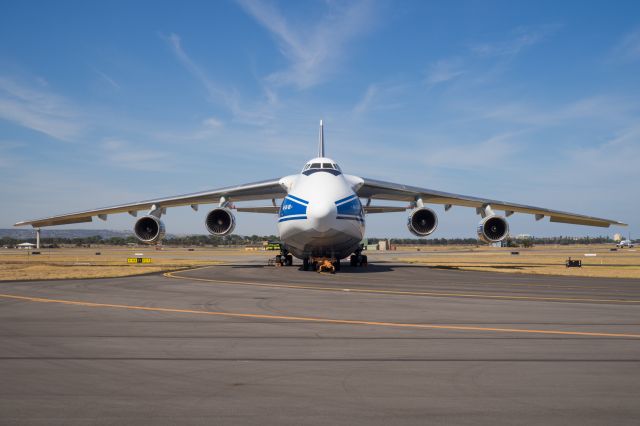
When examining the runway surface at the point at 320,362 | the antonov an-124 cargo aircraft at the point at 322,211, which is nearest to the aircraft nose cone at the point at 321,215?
the antonov an-124 cargo aircraft at the point at 322,211

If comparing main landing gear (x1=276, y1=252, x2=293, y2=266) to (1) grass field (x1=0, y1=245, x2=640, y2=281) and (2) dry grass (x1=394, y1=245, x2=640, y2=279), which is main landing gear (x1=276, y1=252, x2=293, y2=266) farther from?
(2) dry grass (x1=394, y1=245, x2=640, y2=279)

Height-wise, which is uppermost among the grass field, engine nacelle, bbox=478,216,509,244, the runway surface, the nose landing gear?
engine nacelle, bbox=478,216,509,244

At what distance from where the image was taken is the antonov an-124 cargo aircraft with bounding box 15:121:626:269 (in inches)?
849

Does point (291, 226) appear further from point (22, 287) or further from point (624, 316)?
point (624, 316)

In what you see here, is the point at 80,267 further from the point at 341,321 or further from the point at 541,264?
the point at 541,264

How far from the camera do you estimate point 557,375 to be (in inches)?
216

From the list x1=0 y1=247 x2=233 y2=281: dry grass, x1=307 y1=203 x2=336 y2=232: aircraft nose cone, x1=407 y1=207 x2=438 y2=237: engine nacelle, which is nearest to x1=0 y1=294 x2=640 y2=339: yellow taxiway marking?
x1=307 y1=203 x2=336 y2=232: aircraft nose cone

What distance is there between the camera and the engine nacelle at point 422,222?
26062 mm

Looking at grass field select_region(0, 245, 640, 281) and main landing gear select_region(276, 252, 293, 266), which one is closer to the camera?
grass field select_region(0, 245, 640, 281)

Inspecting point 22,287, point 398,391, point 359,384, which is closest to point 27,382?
point 359,384

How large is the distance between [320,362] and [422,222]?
68.3 feet

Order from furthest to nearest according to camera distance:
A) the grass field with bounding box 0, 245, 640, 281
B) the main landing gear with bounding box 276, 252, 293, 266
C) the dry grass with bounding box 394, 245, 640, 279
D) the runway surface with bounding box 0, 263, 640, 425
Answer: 1. the main landing gear with bounding box 276, 252, 293, 266
2. the dry grass with bounding box 394, 245, 640, 279
3. the grass field with bounding box 0, 245, 640, 281
4. the runway surface with bounding box 0, 263, 640, 425

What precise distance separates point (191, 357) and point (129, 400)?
1.73m

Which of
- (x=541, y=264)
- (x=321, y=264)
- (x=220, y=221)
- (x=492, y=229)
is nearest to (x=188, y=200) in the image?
(x=220, y=221)
